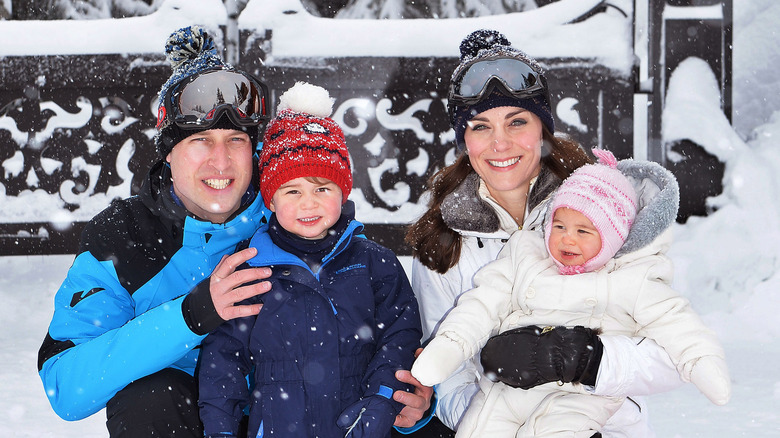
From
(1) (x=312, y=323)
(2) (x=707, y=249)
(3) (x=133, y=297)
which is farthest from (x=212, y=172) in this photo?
(2) (x=707, y=249)

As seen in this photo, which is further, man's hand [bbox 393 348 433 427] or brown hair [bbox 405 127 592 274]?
brown hair [bbox 405 127 592 274]

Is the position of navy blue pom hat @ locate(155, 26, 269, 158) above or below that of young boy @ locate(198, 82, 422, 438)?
above

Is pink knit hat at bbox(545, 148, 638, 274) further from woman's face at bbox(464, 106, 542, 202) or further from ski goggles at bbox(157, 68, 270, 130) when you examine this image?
ski goggles at bbox(157, 68, 270, 130)

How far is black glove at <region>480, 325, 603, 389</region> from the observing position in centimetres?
237

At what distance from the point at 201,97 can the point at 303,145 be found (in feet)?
1.59

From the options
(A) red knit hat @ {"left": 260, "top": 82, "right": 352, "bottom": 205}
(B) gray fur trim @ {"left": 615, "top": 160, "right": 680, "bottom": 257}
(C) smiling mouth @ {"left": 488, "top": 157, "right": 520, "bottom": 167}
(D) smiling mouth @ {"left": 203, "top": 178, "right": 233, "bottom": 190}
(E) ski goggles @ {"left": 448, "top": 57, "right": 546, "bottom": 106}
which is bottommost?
(B) gray fur trim @ {"left": 615, "top": 160, "right": 680, "bottom": 257}

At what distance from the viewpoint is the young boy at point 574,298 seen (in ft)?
7.89

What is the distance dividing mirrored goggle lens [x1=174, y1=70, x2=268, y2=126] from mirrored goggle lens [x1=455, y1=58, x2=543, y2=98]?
0.87m

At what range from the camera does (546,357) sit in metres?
2.38

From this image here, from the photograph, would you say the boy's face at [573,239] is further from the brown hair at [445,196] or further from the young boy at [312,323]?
the young boy at [312,323]

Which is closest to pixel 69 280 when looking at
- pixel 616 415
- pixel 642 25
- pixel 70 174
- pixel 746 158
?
pixel 616 415

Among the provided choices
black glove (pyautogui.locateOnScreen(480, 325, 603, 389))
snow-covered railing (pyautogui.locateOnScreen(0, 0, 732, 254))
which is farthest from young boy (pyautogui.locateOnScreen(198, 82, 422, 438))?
snow-covered railing (pyautogui.locateOnScreen(0, 0, 732, 254))

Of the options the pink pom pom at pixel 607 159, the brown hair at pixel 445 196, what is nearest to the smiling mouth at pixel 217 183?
the brown hair at pixel 445 196

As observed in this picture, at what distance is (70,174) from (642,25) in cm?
553
